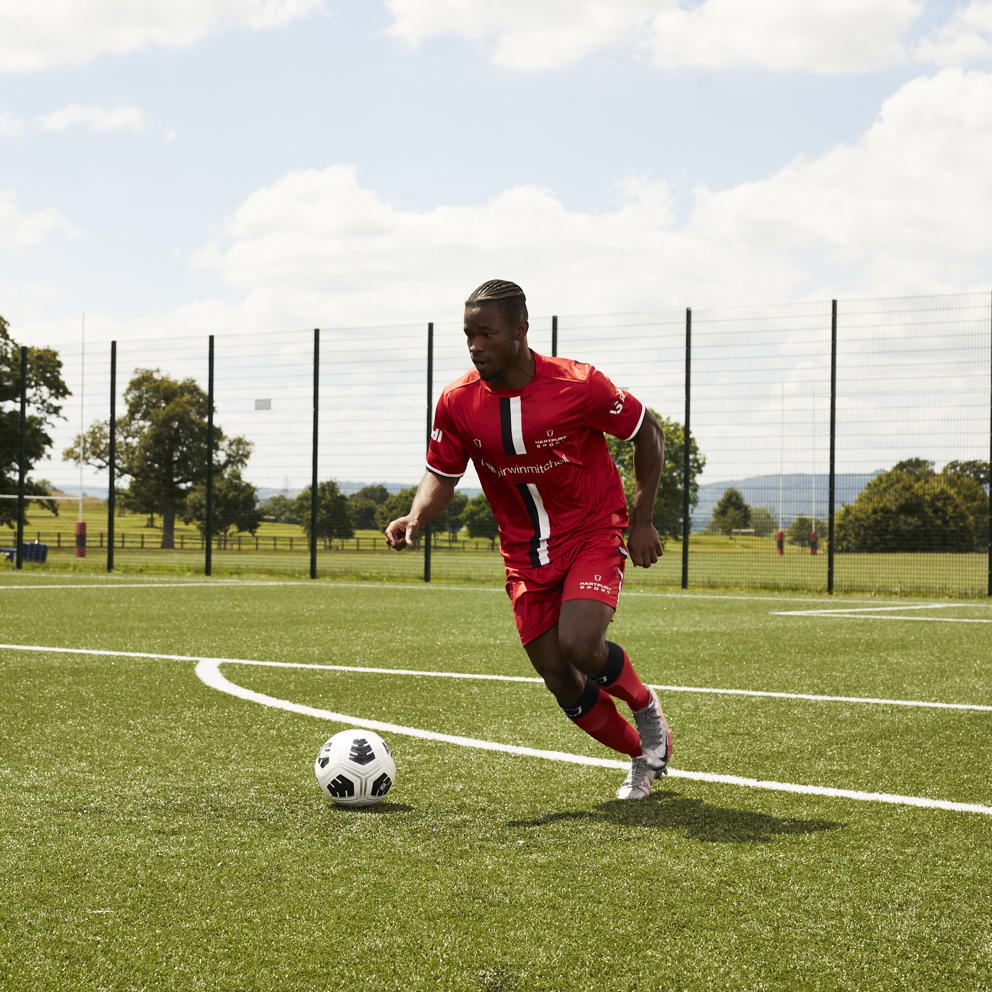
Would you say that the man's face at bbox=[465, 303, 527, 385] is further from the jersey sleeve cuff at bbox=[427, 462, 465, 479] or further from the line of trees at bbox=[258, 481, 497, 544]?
the line of trees at bbox=[258, 481, 497, 544]

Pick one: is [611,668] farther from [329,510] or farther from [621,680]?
[329,510]

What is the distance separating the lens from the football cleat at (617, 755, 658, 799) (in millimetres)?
4062

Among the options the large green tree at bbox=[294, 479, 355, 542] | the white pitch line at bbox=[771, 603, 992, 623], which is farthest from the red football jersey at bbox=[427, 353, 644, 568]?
the large green tree at bbox=[294, 479, 355, 542]

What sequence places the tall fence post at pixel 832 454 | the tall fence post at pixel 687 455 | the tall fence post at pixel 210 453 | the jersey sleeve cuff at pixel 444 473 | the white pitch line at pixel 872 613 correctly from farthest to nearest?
the tall fence post at pixel 210 453
the tall fence post at pixel 687 455
the tall fence post at pixel 832 454
the white pitch line at pixel 872 613
the jersey sleeve cuff at pixel 444 473

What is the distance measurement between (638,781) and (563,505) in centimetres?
112

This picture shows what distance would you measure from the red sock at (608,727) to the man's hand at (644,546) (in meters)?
0.56

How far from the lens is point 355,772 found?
3.88 m

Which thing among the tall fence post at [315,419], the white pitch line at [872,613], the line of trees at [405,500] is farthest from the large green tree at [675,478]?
the tall fence post at [315,419]

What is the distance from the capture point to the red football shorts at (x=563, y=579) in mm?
4160

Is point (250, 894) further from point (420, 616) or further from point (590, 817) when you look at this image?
point (420, 616)

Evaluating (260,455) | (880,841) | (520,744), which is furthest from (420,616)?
(260,455)

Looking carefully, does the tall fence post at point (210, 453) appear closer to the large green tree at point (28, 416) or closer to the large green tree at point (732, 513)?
the large green tree at point (28, 416)

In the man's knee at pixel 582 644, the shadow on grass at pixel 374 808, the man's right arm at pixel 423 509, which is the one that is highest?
the man's right arm at pixel 423 509

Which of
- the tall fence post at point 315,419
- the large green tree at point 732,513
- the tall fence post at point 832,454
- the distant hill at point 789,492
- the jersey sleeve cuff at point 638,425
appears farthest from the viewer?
the tall fence post at point 315,419
